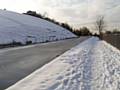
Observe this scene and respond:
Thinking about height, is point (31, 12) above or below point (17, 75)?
above

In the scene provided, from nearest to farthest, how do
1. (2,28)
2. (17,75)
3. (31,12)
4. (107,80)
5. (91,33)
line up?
(107,80), (17,75), (2,28), (31,12), (91,33)

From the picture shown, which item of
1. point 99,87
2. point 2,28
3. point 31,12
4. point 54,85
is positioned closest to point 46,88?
point 54,85

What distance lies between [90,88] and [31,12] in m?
121

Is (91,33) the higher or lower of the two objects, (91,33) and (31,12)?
the lower

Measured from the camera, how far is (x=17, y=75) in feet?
31.0

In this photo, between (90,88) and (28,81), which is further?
(28,81)

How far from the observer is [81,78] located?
27.2 ft

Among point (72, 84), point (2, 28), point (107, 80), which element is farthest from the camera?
point (2, 28)

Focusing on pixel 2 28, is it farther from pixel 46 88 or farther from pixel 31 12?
pixel 31 12

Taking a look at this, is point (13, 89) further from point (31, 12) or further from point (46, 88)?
point (31, 12)

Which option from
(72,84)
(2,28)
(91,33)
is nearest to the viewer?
(72,84)

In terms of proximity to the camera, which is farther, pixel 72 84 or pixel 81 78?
pixel 81 78

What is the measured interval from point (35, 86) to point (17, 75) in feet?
7.59

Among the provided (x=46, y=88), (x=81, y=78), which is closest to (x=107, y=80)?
(x=81, y=78)
